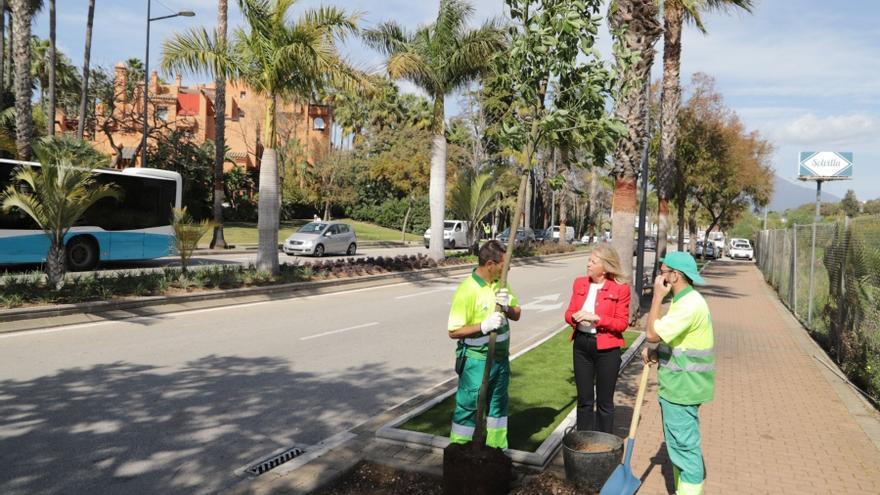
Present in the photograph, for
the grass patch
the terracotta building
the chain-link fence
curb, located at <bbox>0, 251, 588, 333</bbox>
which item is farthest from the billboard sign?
the terracotta building

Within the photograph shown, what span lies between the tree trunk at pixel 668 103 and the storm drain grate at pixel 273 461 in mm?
15126

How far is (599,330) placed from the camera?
503 centimetres

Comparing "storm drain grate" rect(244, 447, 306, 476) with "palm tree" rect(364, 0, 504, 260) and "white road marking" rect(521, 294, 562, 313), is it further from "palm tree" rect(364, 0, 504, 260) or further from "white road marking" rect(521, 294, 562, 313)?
"palm tree" rect(364, 0, 504, 260)

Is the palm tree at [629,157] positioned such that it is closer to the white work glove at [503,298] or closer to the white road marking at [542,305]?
the white road marking at [542,305]

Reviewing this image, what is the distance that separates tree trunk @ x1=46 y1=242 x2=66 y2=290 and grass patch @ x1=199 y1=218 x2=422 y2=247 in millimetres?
17420

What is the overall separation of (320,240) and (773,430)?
22.3 m

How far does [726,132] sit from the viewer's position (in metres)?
29.2

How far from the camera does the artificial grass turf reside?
5.71m

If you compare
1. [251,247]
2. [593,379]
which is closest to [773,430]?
[593,379]

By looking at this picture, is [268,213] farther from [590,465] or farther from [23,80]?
[590,465]

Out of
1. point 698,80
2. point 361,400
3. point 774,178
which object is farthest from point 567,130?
point 774,178

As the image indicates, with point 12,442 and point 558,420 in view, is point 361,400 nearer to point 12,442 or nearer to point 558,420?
point 558,420

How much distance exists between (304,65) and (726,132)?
70.8 feet

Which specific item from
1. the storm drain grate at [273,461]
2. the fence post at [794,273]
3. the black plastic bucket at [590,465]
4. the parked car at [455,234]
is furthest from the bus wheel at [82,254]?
the parked car at [455,234]
